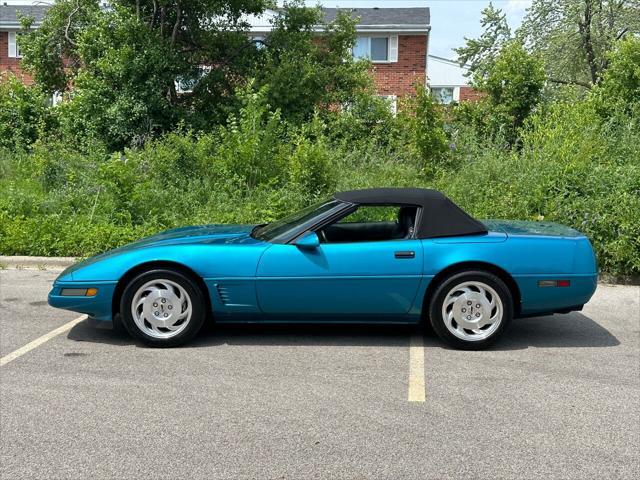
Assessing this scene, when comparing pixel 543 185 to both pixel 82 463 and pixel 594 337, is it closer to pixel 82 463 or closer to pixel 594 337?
pixel 594 337

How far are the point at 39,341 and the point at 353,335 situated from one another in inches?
104

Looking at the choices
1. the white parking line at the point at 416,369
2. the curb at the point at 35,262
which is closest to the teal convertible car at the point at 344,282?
the white parking line at the point at 416,369

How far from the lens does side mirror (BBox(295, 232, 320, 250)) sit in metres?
5.45

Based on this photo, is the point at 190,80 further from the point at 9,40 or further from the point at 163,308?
the point at 9,40

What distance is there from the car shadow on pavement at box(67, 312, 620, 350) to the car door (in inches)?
17.3

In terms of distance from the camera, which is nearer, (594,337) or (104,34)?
(594,337)

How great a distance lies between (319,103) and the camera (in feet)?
56.6

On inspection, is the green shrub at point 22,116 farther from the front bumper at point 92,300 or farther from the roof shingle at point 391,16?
the roof shingle at point 391,16

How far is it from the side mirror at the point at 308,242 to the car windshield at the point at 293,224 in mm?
144

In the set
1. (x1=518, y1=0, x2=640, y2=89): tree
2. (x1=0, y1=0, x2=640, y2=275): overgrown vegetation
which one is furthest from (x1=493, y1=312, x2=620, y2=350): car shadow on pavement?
(x1=518, y1=0, x2=640, y2=89): tree

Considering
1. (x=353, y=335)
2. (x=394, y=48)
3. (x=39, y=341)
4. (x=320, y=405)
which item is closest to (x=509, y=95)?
(x=353, y=335)

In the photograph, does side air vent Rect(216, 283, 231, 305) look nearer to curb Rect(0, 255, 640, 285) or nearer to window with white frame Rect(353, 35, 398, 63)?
curb Rect(0, 255, 640, 285)

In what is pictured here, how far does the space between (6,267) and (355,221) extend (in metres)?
5.05

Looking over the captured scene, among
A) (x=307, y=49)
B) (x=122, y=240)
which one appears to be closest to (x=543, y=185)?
(x=122, y=240)
